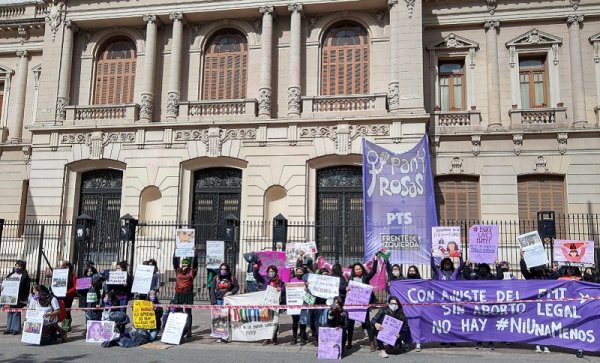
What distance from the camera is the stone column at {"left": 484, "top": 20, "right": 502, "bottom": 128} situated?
21.0 m

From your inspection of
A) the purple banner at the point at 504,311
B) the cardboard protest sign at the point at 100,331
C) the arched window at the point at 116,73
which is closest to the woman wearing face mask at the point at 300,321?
the purple banner at the point at 504,311

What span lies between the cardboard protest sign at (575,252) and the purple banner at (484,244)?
154 cm

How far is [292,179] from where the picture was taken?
790 inches

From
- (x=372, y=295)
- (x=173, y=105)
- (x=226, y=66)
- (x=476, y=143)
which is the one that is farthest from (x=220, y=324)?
(x=476, y=143)

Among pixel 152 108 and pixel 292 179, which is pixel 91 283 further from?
pixel 152 108

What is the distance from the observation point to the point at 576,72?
2056cm

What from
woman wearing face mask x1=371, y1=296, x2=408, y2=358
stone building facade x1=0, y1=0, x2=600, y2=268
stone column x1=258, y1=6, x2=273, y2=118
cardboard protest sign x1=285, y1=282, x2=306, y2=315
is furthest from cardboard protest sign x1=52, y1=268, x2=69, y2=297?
stone column x1=258, y1=6, x2=273, y2=118

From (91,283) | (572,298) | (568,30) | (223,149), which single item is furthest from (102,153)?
(568,30)

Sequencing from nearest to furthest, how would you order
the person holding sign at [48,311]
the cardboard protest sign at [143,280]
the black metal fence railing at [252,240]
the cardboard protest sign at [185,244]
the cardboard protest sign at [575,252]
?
the person holding sign at [48,311]
the cardboard protest sign at [143,280]
the cardboard protest sign at [575,252]
the cardboard protest sign at [185,244]
the black metal fence railing at [252,240]

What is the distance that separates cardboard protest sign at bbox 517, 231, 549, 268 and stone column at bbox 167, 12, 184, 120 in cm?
1492

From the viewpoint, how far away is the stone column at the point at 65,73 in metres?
22.2

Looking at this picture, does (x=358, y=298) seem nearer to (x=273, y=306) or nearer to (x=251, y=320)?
(x=273, y=306)

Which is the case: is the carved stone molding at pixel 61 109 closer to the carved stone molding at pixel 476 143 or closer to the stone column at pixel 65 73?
the stone column at pixel 65 73

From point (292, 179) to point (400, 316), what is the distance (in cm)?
1048
